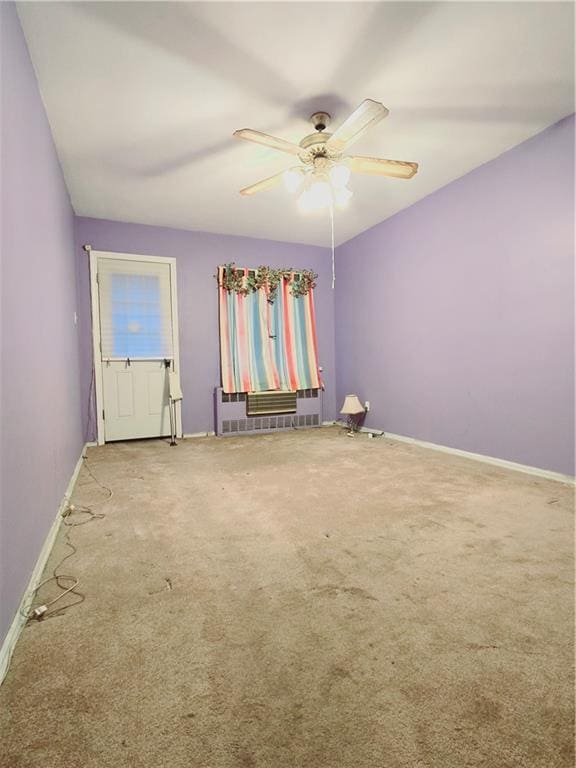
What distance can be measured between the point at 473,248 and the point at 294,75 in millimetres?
2176

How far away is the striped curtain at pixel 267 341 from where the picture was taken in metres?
4.93

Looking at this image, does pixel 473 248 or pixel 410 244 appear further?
pixel 410 244

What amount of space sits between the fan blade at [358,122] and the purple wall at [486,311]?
1686 mm

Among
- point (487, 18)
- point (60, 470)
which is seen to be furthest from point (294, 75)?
point (60, 470)

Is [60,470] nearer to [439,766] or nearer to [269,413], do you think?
[439,766]

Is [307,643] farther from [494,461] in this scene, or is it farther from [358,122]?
[494,461]

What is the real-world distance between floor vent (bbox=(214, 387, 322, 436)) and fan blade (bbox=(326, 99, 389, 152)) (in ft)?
10.6

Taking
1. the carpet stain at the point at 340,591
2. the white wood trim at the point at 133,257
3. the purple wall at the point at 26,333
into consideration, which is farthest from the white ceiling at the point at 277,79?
the carpet stain at the point at 340,591

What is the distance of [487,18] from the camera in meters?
1.89

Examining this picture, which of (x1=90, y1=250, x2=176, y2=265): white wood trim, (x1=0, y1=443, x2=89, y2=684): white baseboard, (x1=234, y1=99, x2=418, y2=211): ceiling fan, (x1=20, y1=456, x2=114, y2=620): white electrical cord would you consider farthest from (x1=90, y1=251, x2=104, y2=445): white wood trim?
(x1=234, y1=99, x2=418, y2=211): ceiling fan

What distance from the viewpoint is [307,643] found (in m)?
1.15

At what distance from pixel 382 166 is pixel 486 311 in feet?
5.37

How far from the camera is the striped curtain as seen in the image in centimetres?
493

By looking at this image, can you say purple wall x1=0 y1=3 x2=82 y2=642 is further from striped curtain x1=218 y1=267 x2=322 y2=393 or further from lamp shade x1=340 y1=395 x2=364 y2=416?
lamp shade x1=340 y1=395 x2=364 y2=416
